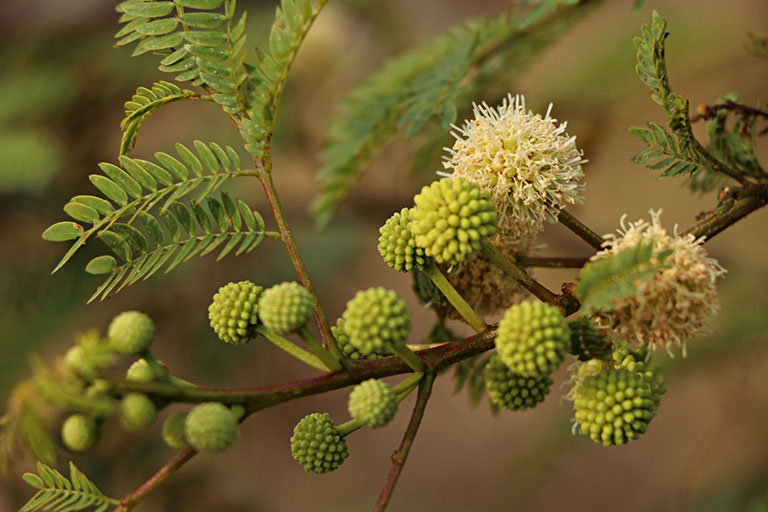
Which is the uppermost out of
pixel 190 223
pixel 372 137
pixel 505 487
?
pixel 372 137

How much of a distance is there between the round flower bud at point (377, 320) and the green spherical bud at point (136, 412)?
24 centimetres

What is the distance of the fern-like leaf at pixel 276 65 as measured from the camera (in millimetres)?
945

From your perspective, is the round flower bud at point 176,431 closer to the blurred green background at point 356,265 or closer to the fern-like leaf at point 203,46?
the fern-like leaf at point 203,46

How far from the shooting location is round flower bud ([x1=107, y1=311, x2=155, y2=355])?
2.36 feet

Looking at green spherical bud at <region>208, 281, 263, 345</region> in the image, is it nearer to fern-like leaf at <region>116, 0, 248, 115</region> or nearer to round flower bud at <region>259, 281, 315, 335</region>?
round flower bud at <region>259, 281, 315, 335</region>

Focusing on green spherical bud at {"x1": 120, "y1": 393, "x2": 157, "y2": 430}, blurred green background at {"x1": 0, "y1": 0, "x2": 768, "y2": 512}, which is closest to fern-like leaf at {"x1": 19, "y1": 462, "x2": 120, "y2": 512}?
green spherical bud at {"x1": 120, "y1": 393, "x2": 157, "y2": 430}

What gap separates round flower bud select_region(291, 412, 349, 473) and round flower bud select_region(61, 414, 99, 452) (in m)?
0.25

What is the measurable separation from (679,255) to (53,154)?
80.9 inches

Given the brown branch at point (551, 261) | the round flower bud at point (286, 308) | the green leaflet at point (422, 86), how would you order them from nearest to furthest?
the round flower bud at point (286, 308)
the brown branch at point (551, 261)
the green leaflet at point (422, 86)

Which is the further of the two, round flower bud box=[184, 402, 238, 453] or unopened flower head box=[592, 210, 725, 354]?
unopened flower head box=[592, 210, 725, 354]

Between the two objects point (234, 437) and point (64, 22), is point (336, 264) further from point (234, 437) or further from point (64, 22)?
point (234, 437)

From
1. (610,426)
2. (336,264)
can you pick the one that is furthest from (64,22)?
(610,426)

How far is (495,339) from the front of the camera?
0.81 metres

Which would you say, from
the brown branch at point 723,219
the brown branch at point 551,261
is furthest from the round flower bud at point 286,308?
the brown branch at point 723,219
